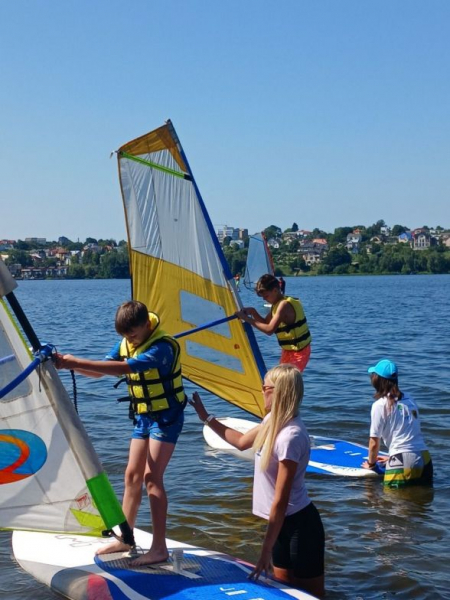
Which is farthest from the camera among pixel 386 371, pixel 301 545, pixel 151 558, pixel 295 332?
pixel 295 332

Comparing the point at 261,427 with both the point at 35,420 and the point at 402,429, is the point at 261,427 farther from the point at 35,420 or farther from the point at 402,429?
the point at 402,429

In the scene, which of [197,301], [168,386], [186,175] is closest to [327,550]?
[168,386]

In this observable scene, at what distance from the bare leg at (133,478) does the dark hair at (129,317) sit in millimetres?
884

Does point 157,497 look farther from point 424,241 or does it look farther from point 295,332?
point 424,241

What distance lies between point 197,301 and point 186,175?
1.35 metres

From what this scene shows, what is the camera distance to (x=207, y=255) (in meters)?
9.02

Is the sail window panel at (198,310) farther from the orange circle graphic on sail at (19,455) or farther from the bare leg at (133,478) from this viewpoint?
the orange circle graphic on sail at (19,455)

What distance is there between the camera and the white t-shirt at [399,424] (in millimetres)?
8383

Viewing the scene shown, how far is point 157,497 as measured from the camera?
5793 millimetres

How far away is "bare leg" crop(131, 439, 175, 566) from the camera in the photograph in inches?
228

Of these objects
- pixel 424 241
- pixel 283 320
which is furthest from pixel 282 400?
pixel 424 241

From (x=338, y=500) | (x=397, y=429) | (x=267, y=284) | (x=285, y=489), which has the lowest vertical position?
(x=338, y=500)

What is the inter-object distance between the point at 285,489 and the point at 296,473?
18cm

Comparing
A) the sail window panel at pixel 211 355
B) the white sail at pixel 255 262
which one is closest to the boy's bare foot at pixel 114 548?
the sail window panel at pixel 211 355
